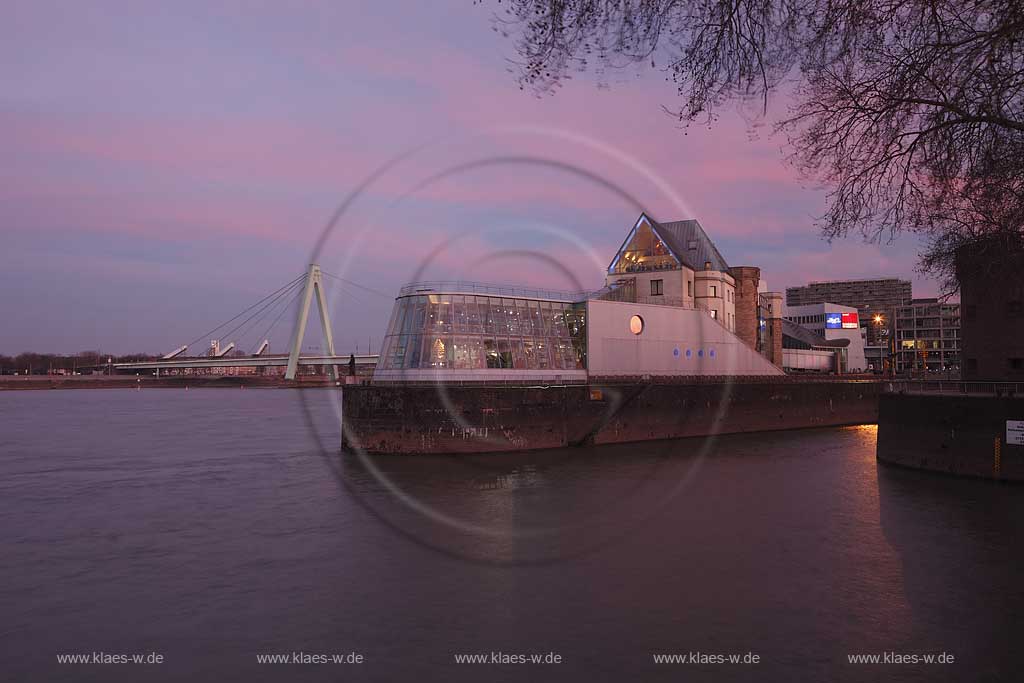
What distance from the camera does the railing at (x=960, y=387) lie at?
3616 cm

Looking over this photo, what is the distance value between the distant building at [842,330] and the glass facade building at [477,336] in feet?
221

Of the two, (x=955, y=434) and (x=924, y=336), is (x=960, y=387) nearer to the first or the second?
(x=955, y=434)

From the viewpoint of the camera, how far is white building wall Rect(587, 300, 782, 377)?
56594 millimetres

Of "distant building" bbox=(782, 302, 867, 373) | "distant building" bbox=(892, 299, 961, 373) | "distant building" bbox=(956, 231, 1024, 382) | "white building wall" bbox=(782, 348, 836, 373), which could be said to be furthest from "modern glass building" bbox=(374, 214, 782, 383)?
"distant building" bbox=(892, 299, 961, 373)

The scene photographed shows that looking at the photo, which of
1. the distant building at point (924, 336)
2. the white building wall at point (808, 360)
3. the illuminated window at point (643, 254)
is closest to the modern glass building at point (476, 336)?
the illuminated window at point (643, 254)

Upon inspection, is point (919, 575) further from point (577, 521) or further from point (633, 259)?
point (633, 259)

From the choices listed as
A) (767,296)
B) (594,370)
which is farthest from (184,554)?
(767,296)

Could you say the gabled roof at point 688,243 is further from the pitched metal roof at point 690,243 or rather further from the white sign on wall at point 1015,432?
the white sign on wall at point 1015,432

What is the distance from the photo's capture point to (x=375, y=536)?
2483cm

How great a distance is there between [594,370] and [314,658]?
42833 millimetres

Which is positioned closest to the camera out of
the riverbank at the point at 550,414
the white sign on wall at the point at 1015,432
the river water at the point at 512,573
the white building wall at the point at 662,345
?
the river water at the point at 512,573

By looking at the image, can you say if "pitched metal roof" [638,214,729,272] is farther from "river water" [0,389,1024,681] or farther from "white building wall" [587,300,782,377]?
"river water" [0,389,1024,681]

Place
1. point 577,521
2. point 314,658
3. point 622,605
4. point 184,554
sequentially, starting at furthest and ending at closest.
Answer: point 577,521 < point 184,554 < point 622,605 < point 314,658

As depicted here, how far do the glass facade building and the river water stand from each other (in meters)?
10.8
